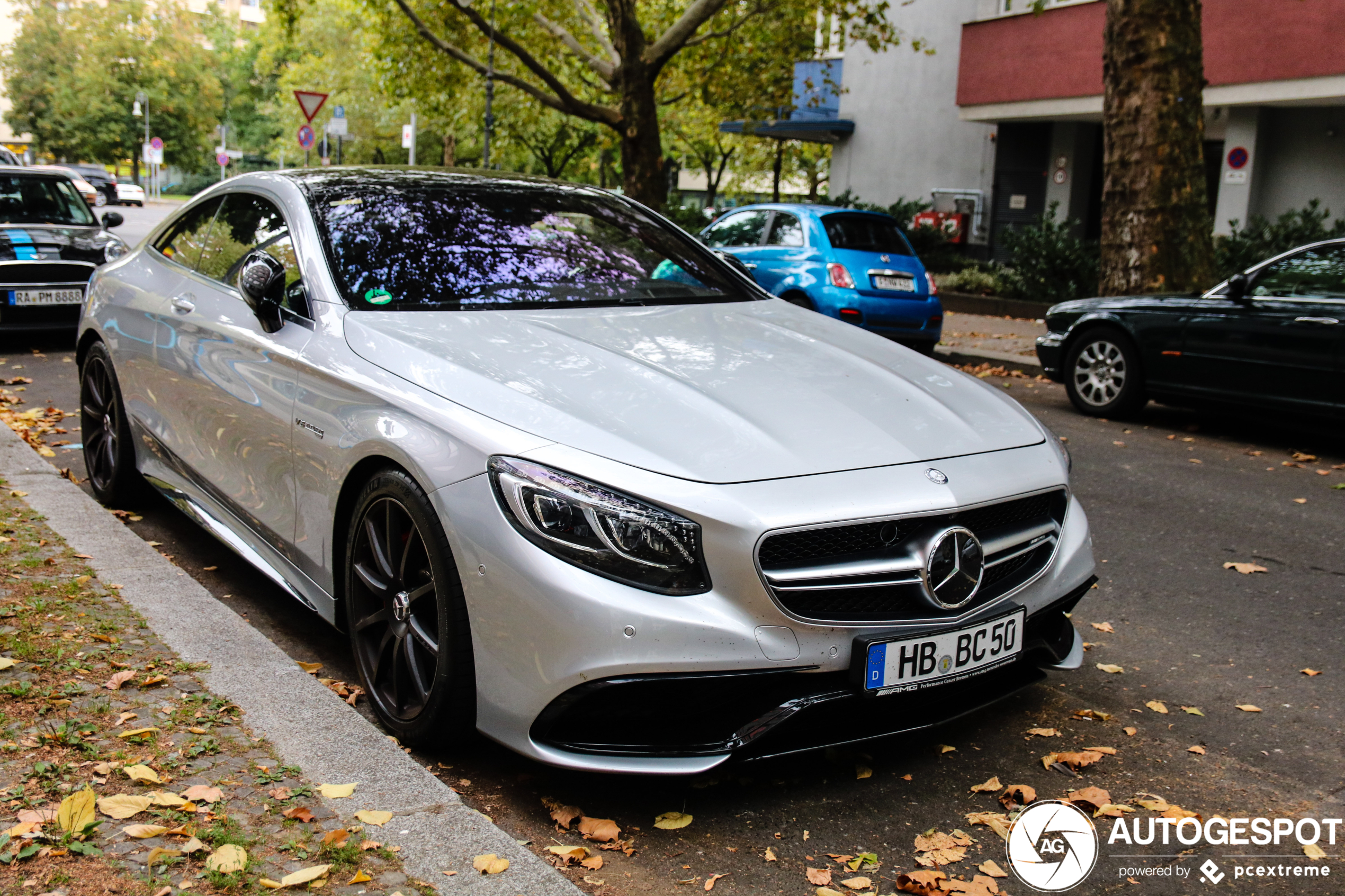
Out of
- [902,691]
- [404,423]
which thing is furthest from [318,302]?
[902,691]

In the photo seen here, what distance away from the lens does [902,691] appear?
2902 millimetres

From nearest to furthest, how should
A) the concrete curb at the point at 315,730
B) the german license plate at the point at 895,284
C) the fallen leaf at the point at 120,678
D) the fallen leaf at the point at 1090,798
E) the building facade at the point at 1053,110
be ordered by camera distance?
the concrete curb at the point at 315,730, the fallen leaf at the point at 1090,798, the fallen leaf at the point at 120,678, the german license plate at the point at 895,284, the building facade at the point at 1053,110

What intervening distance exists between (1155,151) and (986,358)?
258cm

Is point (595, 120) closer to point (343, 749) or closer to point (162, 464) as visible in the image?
point (162, 464)

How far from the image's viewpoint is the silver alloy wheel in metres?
9.45

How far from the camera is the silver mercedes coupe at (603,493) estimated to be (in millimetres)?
2758

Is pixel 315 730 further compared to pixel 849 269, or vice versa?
pixel 849 269

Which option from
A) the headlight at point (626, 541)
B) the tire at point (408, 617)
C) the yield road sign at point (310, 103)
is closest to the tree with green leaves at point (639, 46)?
the yield road sign at point (310, 103)

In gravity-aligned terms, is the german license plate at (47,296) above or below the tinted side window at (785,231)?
below

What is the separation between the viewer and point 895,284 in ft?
41.7

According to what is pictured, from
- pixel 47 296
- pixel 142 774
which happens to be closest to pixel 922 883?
pixel 142 774

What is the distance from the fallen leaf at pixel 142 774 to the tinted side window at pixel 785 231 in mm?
10678

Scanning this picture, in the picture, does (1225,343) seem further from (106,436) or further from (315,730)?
(315,730)

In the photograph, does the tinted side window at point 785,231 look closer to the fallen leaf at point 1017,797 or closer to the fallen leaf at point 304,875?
the fallen leaf at point 1017,797
